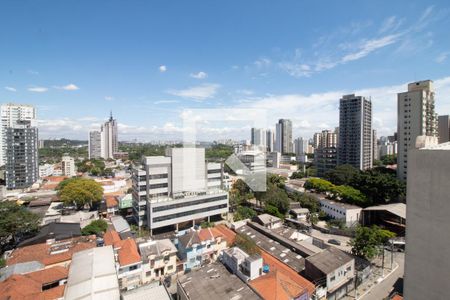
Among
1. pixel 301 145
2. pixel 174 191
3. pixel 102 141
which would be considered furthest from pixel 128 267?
pixel 102 141

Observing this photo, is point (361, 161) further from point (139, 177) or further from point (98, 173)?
point (98, 173)

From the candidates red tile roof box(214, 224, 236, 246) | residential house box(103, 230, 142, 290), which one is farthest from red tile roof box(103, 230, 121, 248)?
red tile roof box(214, 224, 236, 246)

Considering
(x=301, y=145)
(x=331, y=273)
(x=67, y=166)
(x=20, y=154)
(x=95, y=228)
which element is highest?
(x=301, y=145)

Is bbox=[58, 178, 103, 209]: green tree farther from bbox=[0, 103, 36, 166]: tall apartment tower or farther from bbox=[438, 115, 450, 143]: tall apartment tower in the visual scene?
bbox=[438, 115, 450, 143]: tall apartment tower

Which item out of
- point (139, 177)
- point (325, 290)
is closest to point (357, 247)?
point (325, 290)

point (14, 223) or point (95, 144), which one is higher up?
point (95, 144)

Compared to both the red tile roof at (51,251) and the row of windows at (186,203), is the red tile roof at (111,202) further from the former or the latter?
the row of windows at (186,203)

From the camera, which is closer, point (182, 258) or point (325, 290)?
point (325, 290)

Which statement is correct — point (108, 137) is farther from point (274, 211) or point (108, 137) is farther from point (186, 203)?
point (274, 211)
